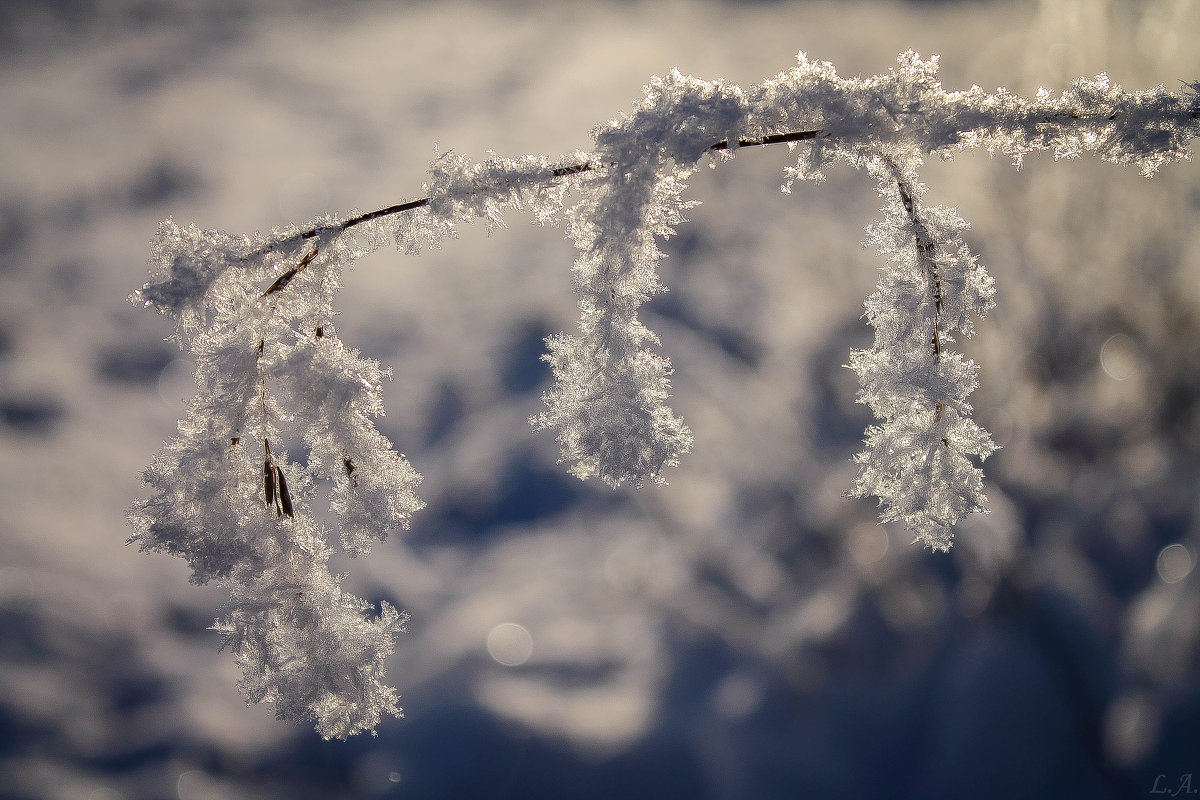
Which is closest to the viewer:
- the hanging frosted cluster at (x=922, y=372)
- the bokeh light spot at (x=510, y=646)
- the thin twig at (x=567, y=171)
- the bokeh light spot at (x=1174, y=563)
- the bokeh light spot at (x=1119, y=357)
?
the thin twig at (x=567, y=171)

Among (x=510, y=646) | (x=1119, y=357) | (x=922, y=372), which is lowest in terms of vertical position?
(x=922, y=372)

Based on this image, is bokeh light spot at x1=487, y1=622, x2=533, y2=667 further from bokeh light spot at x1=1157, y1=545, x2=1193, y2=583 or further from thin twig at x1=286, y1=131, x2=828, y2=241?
thin twig at x1=286, y1=131, x2=828, y2=241

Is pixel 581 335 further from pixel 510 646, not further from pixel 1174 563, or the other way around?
pixel 510 646

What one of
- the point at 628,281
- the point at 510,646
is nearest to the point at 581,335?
the point at 628,281

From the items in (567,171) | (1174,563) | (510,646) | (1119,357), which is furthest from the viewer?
(510,646)

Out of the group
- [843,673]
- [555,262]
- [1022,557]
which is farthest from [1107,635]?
[555,262]

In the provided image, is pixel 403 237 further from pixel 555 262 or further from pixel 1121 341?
pixel 555 262

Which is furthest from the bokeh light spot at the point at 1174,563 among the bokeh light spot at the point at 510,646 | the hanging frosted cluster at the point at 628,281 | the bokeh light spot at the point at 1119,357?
the bokeh light spot at the point at 510,646

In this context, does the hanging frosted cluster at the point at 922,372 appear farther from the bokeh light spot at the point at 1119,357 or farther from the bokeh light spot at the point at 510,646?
the bokeh light spot at the point at 510,646
